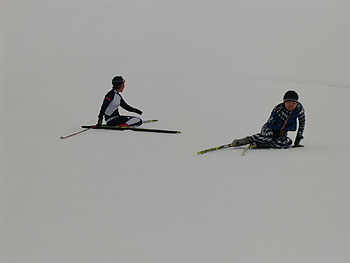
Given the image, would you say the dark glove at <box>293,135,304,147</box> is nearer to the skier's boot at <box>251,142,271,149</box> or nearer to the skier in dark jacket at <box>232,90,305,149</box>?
the skier in dark jacket at <box>232,90,305,149</box>

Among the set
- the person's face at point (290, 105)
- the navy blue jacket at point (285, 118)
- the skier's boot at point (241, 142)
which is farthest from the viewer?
the skier's boot at point (241, 142)

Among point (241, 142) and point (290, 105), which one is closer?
point (290, 105)

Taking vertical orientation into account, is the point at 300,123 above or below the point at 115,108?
above

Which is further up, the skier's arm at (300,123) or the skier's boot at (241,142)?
the skier's arm at (300,123)

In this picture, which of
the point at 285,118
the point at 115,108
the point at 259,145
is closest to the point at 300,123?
the point at 285,118

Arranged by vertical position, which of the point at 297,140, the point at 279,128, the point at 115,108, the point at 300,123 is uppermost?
the point at 300,123

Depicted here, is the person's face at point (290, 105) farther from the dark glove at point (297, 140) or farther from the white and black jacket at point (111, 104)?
the white and black jacket at point (111, 104)

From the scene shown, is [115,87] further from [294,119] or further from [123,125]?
[294,119]

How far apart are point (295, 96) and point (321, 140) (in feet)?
3.95

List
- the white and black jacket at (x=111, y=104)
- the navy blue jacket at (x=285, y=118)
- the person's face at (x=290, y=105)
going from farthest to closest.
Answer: the white and black jacket at (x=111, y=104) < the navy blue jacket at (x=285, y=118) < the person's face at (x=290, y=105)

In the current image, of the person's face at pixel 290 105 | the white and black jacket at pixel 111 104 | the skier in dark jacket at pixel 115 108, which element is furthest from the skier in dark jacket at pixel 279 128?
the white and black jacket at pixel 111 104

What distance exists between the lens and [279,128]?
6043mm

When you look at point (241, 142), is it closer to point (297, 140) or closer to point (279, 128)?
point (279, 128)

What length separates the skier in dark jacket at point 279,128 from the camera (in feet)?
19.5
